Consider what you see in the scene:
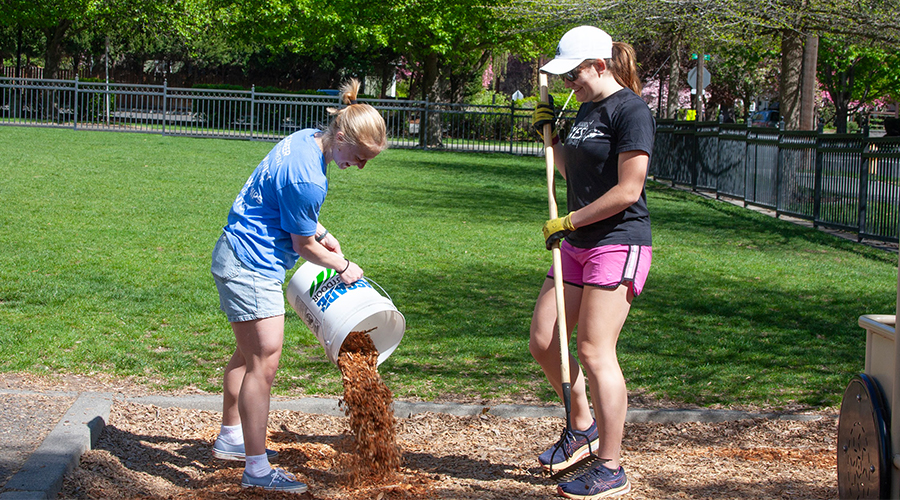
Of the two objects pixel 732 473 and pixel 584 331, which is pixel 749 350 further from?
pixel 584 331

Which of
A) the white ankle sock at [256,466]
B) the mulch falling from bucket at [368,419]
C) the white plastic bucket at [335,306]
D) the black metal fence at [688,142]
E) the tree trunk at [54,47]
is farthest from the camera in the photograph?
the tree trunk at [54,47]

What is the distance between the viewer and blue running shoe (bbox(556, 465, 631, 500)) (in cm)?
359

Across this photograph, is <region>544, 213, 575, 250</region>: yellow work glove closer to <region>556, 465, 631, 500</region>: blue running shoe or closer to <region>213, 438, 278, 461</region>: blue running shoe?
<region>556, 465, 631, 500</region>: blue running shoe

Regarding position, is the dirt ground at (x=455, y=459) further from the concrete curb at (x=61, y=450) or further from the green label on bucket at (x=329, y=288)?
the green label on bucket at (x=329, y=288)

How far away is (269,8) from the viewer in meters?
34.2

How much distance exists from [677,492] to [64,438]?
2.83 meters

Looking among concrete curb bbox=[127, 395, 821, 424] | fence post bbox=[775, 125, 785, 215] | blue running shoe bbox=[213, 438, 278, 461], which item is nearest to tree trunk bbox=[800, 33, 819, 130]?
fence post bbox=[775, 125, 785, 215]

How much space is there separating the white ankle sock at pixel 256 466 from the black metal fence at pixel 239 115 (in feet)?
78.1

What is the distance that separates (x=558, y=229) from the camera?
11.9 ft

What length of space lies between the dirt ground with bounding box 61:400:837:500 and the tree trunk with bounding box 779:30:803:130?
16200mm

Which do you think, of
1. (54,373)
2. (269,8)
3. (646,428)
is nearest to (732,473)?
(646,428)

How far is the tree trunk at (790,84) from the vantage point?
762 inches

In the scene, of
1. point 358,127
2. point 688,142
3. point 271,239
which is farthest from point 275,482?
point 688,142

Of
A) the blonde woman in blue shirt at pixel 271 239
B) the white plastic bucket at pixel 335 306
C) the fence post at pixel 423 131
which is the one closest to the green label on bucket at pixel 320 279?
the white plastic bucket at pixel 335 306
